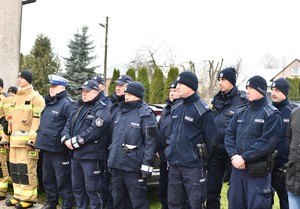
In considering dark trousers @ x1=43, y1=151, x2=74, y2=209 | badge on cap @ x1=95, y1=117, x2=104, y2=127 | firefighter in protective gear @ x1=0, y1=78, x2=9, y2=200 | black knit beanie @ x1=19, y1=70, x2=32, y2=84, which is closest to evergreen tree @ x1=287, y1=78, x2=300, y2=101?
firefighter in protective gear @ x1=0, y1=78, x2=9, y2=200

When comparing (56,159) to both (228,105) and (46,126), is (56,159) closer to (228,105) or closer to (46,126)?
(46,126)

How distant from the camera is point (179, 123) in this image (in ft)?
15.9

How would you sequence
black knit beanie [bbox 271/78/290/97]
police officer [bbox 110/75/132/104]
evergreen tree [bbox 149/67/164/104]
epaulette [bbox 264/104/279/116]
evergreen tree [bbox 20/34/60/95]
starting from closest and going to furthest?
1. epaulette [bbox 264/104/279/116]
2. black knit beanie [bbox 271/78/290/97]
3. police officer [bbox 110/75/132/104]
4. evergreen tree [bbox 149/67/164/104]
5. evergreen tree [bbox 20/34/60/95]

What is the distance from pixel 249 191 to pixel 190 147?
857mm

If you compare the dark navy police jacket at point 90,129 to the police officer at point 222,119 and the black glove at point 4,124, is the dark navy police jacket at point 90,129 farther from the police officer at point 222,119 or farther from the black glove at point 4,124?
the black glove at point 4,124

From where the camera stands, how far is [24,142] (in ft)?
20.9

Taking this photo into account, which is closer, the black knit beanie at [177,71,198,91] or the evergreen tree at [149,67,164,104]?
the black knit beanie at [177,71,198,91]

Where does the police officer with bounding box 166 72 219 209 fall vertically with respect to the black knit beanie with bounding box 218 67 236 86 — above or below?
below

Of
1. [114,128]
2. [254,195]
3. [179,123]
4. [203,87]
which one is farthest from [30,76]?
[203,87]

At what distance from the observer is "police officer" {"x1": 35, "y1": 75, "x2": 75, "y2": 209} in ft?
19.6

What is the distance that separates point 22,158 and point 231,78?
11.9ft

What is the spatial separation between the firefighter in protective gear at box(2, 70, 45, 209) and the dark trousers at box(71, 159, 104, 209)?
114 centimetres

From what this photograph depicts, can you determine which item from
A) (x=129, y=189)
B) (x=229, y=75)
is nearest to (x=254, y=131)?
(x=229, y=75)

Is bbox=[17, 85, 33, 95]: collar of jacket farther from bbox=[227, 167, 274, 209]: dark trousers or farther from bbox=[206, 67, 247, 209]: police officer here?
bbox=[227, 167, 274, 209]: dark trousers
